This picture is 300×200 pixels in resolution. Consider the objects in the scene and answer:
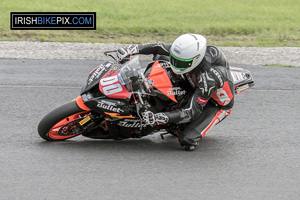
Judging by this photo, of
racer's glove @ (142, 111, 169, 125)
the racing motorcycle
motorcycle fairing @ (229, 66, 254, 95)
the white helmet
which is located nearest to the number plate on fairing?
the racing motorcycle

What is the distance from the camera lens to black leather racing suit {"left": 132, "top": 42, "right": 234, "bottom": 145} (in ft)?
18.3

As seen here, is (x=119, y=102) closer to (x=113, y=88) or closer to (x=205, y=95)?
(x=113, y=88)

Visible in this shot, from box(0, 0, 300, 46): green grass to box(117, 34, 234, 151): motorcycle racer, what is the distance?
5.47 m

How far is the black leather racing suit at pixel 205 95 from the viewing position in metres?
5.58

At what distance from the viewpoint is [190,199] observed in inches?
185

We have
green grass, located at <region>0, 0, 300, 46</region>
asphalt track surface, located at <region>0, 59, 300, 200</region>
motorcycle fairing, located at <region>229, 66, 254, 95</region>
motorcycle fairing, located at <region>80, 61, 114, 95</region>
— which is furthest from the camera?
green grass, located at <region>0, 0, 300, 46</region>

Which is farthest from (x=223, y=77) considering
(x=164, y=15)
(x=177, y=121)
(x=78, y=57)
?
(x=164, y=15)

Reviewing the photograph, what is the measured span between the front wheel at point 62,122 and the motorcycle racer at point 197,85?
74cm

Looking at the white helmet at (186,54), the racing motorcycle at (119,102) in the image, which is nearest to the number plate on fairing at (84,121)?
the racing motorcycle at (119,102)

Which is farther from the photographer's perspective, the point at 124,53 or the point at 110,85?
the point at 124,53

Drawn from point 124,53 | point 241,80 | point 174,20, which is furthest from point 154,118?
point 174,20

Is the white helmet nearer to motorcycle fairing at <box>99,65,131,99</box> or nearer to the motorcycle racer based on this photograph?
the motorcycle racer

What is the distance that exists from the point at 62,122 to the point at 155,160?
1.08 meters

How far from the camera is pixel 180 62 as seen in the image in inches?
215
